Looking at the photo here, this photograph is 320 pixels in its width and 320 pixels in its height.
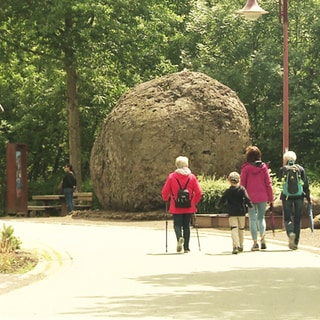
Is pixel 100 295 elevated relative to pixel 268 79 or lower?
lower

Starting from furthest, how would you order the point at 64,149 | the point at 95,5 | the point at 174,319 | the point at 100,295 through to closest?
the point at 64,149 → the point at 95,5 → the point at 100,295 → the point at 174,319

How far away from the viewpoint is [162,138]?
1231 inches

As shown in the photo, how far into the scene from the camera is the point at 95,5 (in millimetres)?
38594

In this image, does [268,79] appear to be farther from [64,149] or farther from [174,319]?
[174,319]

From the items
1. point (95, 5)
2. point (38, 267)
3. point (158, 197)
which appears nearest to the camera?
point (38, 267)

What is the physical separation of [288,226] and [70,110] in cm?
2225

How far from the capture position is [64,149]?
49.0 meters

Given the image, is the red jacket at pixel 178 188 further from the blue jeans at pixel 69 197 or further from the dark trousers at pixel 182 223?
the blue jeans at pixel 69 197

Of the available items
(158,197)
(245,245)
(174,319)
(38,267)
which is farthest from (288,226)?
(158,197)

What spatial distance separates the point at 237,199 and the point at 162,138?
37.5ft

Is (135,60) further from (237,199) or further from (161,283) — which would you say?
(161,283)

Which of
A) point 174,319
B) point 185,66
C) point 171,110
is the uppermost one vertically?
point 185,66

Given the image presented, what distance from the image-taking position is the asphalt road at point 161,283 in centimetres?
1173

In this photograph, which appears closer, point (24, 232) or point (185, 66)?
point (24, 232)
